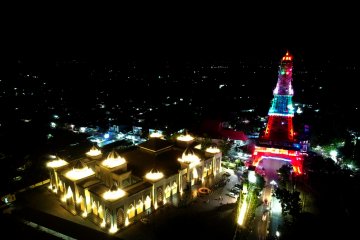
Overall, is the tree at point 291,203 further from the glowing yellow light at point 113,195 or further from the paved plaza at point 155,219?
the glowing yellow light at point 113,195

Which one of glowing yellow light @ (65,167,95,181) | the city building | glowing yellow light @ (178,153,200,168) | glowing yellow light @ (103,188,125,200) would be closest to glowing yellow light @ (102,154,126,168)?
the city building

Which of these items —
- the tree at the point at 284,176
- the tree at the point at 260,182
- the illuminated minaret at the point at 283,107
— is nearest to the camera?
the tree at the point at 260,182

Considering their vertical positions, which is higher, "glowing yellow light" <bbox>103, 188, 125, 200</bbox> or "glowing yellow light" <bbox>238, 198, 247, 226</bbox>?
"glowing yellow light" <bbox>103, 188, 125, 200</bbox>

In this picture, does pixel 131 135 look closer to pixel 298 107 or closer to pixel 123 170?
pixel 123 170

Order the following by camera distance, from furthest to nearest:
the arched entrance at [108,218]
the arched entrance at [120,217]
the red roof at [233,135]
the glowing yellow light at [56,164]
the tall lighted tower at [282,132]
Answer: the red roof at [233,135], the tall lighted tower at [282,132], the glowing yellow light at [56,164], the arched entrance at [120,217], the arched entrance at [108,218]

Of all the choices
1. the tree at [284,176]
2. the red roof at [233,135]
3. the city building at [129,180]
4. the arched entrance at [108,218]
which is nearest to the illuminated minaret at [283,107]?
the tree at [284,176]

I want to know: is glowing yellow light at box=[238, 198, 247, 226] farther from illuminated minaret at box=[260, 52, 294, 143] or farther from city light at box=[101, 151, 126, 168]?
illuminated minaret at box=[260, 52, 294, 143]

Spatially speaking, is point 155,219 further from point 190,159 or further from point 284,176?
point 284,176
